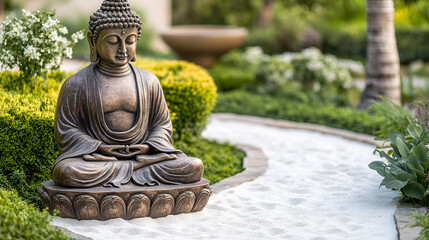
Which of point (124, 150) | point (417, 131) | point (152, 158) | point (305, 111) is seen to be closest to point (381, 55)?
point (305, 111)

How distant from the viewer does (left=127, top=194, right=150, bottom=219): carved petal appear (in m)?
5.30

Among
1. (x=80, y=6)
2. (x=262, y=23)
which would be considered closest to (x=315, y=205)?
(x=80, y=6)

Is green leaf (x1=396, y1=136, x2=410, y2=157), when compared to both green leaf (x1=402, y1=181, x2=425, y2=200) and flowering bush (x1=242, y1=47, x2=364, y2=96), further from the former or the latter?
flowering bush (x1=242, y1=47, x2=364, y2=96)

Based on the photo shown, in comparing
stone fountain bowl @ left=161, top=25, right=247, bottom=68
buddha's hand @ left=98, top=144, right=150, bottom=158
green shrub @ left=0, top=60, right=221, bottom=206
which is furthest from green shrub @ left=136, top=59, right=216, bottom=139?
stone fountain bowl @ left=161, top=25, right=247, bottom=68

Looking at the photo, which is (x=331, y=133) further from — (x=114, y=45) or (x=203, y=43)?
(x=203, y=43)

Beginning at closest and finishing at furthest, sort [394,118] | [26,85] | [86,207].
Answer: [86,207], [26,85], [394,118]

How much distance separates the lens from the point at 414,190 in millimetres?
5652

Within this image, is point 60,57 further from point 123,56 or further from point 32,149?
point 123,56

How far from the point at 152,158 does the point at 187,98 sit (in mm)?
2553

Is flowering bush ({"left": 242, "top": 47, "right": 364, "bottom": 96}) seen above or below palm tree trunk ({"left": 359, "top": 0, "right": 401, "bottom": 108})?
below

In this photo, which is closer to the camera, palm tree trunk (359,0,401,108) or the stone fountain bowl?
palm tree trunk (359,0,401,108)

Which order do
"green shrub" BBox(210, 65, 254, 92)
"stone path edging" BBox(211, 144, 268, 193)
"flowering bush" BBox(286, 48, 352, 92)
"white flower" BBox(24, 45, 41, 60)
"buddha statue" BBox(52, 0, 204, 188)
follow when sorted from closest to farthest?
"buddha statue" BBox(52, 0, 204, 188) < "stone path edging" BBox(211, 144, 268, 193) < "white flower" BBox(24, 45, 41, 60) < "flowering bush" BBox(286, 48, 352, 92) < "green shrub" BBox(210, 65, 254, 92)

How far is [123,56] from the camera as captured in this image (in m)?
5.60

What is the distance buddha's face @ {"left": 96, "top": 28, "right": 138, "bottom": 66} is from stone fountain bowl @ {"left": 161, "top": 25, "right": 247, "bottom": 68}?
9.47m
